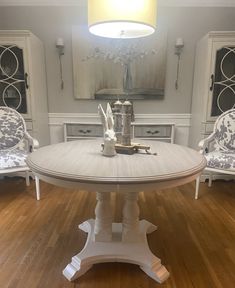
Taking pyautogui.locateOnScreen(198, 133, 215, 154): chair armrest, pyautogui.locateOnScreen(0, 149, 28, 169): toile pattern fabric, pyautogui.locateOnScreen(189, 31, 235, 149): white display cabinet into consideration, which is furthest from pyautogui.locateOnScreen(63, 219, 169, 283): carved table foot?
pyautogui.locateOnScreen(189, 31, 235, 149): white display cabinet

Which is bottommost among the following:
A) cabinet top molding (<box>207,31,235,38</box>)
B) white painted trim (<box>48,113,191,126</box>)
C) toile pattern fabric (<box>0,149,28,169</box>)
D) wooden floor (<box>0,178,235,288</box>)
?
wooden floor (<box>0,178,235,288</box>)

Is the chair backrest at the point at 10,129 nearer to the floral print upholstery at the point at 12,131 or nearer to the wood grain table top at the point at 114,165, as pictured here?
the floral print upholstery at the point at 12,131

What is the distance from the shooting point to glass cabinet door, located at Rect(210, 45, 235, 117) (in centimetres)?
277

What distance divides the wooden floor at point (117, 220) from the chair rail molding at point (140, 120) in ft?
2.86

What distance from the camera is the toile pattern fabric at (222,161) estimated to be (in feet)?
7.52

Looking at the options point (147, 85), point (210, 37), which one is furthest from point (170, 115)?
point (210, 37)

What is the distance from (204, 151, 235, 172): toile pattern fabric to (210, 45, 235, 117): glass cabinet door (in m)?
0.65

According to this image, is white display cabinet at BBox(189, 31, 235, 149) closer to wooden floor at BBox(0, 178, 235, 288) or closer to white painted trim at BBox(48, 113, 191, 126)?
white painted trim at BBox(48, 113, 191, 126)

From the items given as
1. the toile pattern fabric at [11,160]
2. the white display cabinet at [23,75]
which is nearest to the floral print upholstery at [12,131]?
the toile pattern fabric at [11,160]

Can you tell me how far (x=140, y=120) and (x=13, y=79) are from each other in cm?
166

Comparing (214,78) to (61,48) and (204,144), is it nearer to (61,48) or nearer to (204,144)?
(204,144)

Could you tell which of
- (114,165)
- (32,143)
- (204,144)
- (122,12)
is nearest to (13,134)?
(32,143)

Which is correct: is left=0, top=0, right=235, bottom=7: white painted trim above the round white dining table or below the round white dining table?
above

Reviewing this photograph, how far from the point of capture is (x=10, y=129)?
263 centimetres
